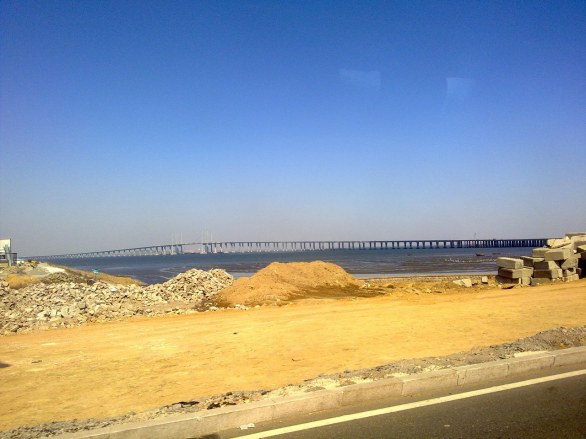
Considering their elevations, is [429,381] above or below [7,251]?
below

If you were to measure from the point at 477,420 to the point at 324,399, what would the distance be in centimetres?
157

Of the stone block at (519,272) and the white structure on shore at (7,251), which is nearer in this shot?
the stone block at (519,272)

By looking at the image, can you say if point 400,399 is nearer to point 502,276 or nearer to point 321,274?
point 502,276

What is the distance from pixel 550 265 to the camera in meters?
Result: 18.3

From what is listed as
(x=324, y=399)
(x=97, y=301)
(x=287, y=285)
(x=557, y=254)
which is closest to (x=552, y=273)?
(x=557, y=254)

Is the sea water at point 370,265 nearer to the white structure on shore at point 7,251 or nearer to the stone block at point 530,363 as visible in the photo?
the white structure on shore at point 7,251

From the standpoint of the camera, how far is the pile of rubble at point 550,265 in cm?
1830

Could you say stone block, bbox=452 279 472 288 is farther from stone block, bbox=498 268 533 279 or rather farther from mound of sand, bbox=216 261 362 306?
mound of sand, bbox=216 261 362 306

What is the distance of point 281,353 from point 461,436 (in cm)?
407

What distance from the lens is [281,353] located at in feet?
25.2

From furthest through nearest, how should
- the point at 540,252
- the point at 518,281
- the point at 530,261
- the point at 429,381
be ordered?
the point at 530,261, the point at 518,281, the point at 540,252, the point at 429,381

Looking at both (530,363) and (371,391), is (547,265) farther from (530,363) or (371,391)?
Answer: (371,391)

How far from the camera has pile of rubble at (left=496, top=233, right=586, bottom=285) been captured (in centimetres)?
1830

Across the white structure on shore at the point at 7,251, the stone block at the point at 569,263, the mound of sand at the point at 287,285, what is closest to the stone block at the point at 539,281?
the stone block at the point at 569,263
